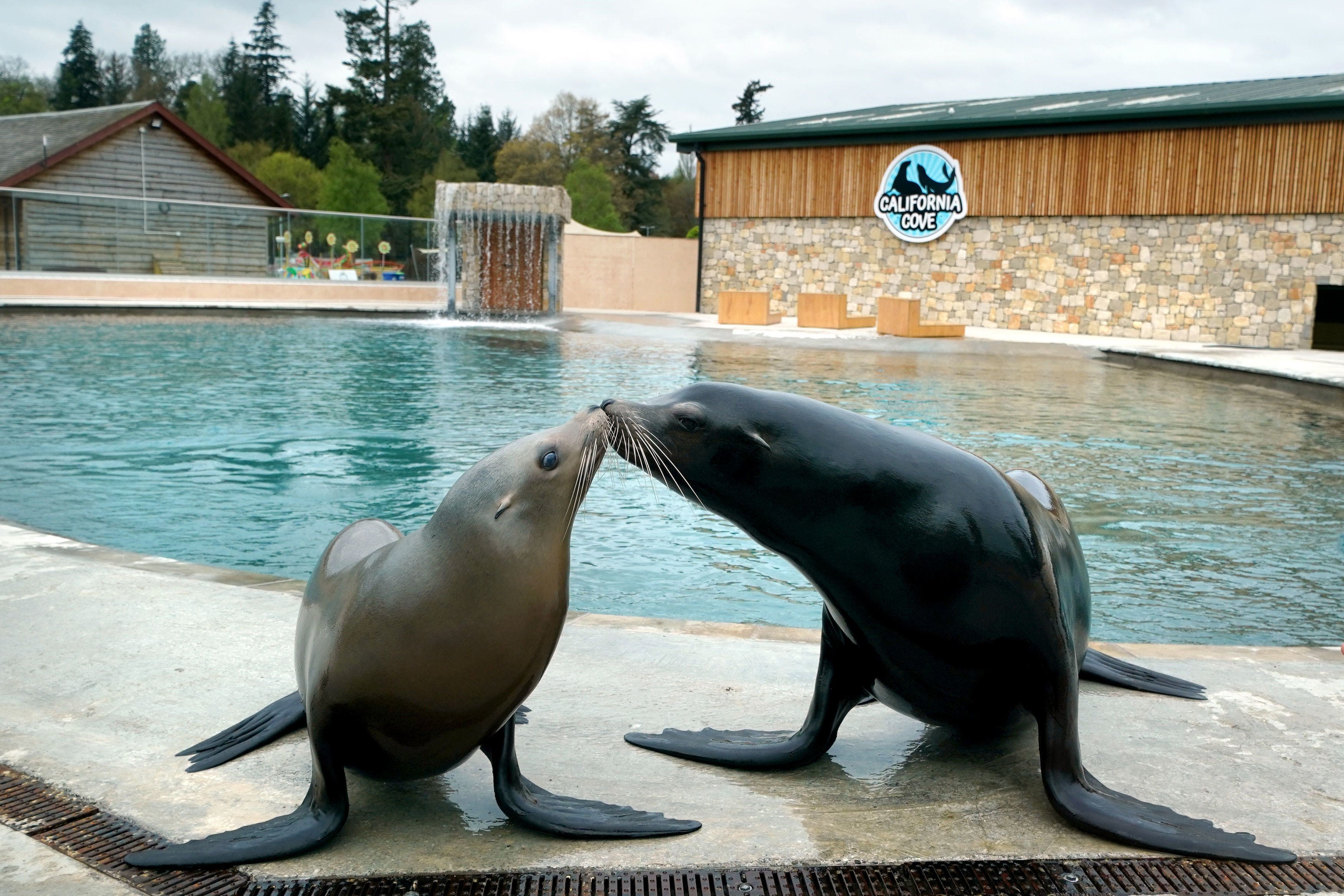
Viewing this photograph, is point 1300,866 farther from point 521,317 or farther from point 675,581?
point 521,317

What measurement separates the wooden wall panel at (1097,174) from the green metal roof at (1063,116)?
0.74ft

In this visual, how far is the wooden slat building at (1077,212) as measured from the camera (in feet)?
76.9

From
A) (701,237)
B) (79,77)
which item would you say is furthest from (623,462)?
(79,77)

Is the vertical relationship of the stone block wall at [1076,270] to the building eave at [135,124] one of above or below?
below

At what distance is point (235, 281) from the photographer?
Answer: 27312mm

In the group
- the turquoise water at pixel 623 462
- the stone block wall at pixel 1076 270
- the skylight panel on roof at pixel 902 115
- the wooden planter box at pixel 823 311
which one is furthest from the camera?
the skylight panel on roof at pixel 902 115

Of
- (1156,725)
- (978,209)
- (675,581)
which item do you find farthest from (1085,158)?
(1156,725)

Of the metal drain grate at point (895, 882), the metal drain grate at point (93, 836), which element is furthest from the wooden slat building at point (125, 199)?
the metal drain grate at point (895, 882)

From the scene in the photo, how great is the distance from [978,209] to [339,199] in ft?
97.2

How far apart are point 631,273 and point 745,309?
30.0 ft

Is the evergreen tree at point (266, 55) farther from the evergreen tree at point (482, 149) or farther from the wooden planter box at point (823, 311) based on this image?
the wooden planter box at point (823, 311)

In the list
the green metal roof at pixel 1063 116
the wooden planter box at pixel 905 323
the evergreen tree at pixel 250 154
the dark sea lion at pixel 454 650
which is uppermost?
the evergreen tree at pixel 250 154

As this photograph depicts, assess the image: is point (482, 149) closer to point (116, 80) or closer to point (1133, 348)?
point (116, 80)

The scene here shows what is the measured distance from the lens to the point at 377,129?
54219 mm
